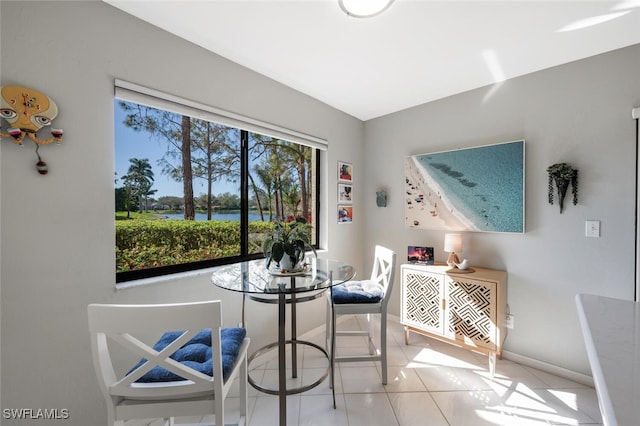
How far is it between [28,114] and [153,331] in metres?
1.17

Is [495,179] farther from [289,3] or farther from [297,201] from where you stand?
[289,3]

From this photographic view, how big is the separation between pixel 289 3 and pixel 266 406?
246 cm

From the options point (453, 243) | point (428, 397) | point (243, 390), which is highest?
point (453, 243)

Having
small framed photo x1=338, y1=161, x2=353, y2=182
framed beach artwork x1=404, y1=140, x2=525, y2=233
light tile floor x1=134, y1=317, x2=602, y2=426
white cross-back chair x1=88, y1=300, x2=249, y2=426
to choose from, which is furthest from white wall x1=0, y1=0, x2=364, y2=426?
framed beach artwork x1=404, y1=140, x2=525, y2=233

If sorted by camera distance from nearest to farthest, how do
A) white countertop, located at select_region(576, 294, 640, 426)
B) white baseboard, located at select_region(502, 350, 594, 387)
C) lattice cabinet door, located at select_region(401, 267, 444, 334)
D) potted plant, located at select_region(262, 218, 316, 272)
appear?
white countertop, located at select_region(576, 294, 640, 426), potted plant, located at select_region(262, 218, 316, 272), white baseboard, located at select_region(502, 350, 594, 387), lattice cabinet door, located at select_region(401, 267, 444, 334)

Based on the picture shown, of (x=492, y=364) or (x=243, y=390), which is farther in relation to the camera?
(x=492, y=364)

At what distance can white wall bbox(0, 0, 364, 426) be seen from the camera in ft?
3.89

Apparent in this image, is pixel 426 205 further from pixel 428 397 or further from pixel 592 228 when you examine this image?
pixel 428 397

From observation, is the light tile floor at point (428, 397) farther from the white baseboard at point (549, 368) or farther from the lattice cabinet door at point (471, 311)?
the lattice cabinet door at point (471, 311)

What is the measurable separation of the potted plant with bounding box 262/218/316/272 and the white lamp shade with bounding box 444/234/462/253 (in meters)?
1.41

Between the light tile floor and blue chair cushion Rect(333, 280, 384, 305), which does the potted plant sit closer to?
blue chair cushion Rect(333, 280, 384, 305)

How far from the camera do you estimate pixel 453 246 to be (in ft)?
7.68

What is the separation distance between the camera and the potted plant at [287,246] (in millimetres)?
1595

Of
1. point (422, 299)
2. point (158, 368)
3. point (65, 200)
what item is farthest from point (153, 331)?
point (422, 299)
